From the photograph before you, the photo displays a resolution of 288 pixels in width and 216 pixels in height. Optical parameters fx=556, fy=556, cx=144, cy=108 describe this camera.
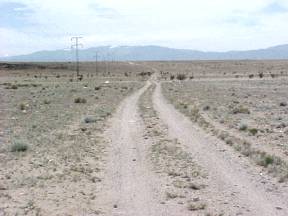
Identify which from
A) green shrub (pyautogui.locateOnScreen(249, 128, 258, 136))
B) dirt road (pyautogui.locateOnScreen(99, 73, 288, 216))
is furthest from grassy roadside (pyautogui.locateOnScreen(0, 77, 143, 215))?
green shrub (pyautogui.locateOnScreen(249, 128, 258, 136))

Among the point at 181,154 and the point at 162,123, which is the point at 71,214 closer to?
the point at 181,154

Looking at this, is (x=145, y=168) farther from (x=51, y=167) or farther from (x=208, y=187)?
(x=208, y=187)

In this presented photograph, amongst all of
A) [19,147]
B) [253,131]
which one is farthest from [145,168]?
[253,131]

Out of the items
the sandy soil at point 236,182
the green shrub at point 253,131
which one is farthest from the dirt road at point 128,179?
the green shrub at point 253,131

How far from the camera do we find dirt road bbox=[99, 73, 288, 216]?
34.1ft

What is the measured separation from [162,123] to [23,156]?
10308mm

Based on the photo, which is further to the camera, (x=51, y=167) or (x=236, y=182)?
(x=51, y=167)

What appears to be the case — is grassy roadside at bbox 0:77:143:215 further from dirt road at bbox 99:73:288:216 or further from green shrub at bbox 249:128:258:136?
green shrub at bbox 249:128:258:136

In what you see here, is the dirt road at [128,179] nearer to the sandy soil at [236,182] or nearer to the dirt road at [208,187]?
the dirt road at [208,187]

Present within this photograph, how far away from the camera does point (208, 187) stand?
12.2 meters

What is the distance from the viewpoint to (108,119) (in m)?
28.6

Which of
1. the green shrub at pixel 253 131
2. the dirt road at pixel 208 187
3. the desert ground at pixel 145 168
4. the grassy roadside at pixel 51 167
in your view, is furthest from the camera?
the green shrub at pixel 253 131

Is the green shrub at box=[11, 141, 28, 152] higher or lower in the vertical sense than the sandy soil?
lower

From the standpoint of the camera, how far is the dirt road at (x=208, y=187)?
409 inches
